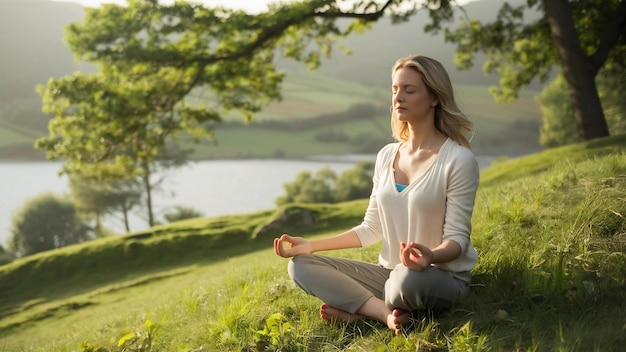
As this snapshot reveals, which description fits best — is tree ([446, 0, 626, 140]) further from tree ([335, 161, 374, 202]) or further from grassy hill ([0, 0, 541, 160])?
grassy hill ([0, 0, 541, 160])

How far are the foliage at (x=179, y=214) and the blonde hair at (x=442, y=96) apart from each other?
67.4 m

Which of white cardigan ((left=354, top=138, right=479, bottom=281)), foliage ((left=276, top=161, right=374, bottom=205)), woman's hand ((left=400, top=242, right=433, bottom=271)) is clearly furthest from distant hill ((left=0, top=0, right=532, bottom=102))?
woman's hand ((left=400, top=242, right=433, bottom=271))

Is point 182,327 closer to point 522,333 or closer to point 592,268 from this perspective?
point 522,333

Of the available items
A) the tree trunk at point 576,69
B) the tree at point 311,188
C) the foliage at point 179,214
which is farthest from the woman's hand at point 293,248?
the foliage at point 179,214

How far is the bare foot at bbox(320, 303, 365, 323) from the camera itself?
4.56 metres

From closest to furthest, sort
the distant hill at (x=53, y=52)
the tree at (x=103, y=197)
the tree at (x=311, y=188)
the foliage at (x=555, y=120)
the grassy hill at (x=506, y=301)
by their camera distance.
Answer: the grassy hill at (x=506, y=301)
the foliage at (x=555, y=120)
the tree at (x=103, y=197)
the tree at (x=311, y=188)
the distant hill at (x=53, y=52)

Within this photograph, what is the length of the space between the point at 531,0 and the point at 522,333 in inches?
704

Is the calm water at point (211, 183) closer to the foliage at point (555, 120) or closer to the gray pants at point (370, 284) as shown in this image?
the foliage at point (555, 120)

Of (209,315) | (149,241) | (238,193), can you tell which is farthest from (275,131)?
(209,315)

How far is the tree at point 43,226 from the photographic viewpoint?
55.4 m

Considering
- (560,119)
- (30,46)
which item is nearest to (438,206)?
(560,119)

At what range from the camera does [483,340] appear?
3.74 metres

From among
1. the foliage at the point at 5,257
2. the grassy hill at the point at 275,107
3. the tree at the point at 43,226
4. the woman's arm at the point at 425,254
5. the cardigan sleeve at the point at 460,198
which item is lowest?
the foliage at the point at 5,257

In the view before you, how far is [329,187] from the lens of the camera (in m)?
67.9
